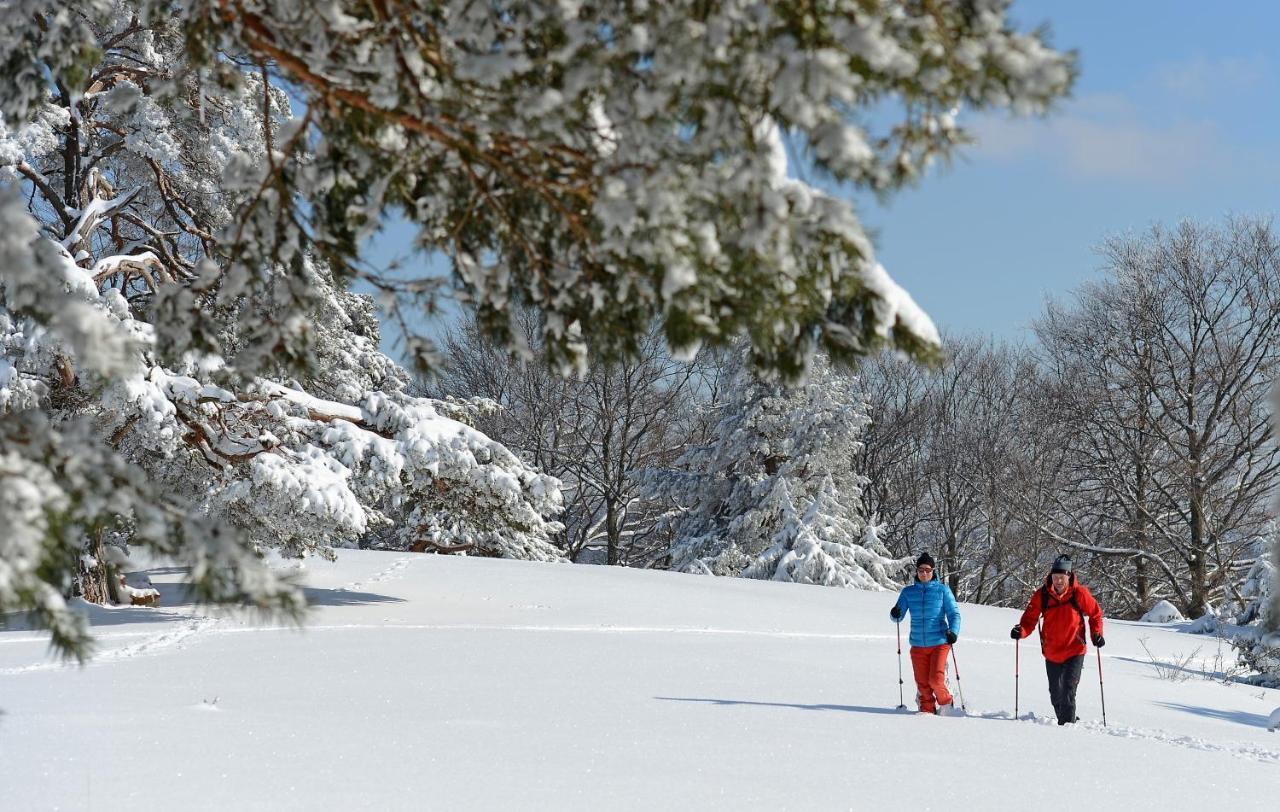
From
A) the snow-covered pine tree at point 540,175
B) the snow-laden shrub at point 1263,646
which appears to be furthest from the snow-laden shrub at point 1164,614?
the snow-covered pine tree at point 540,175

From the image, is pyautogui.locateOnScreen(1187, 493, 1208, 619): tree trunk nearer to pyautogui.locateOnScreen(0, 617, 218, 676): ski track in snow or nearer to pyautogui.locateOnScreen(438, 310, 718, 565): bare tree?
pyautogui.locateOnScreen(438, 310, 718, 565): bare tree

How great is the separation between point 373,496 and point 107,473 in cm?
1331

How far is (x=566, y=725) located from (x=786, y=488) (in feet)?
61.9

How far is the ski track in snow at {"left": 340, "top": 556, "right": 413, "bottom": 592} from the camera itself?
60.0ft

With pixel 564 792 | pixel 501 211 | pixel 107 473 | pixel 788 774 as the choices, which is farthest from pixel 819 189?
pixel 788 774

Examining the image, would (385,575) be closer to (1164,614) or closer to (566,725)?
(566,725)

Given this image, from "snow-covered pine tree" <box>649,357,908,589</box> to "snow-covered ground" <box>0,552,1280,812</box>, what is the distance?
10.2 m

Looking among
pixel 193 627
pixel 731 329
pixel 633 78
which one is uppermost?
pixel 633 78

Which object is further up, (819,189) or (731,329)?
(819,189)

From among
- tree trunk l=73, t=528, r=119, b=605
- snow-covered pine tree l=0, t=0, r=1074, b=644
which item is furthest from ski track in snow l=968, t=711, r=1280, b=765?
tree trunk l=73, t=528, r=119, b=605

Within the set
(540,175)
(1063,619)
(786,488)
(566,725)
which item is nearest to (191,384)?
(566,725)

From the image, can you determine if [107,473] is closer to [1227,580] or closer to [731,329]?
[731,329]

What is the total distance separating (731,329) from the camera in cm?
348

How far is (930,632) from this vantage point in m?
9.78
